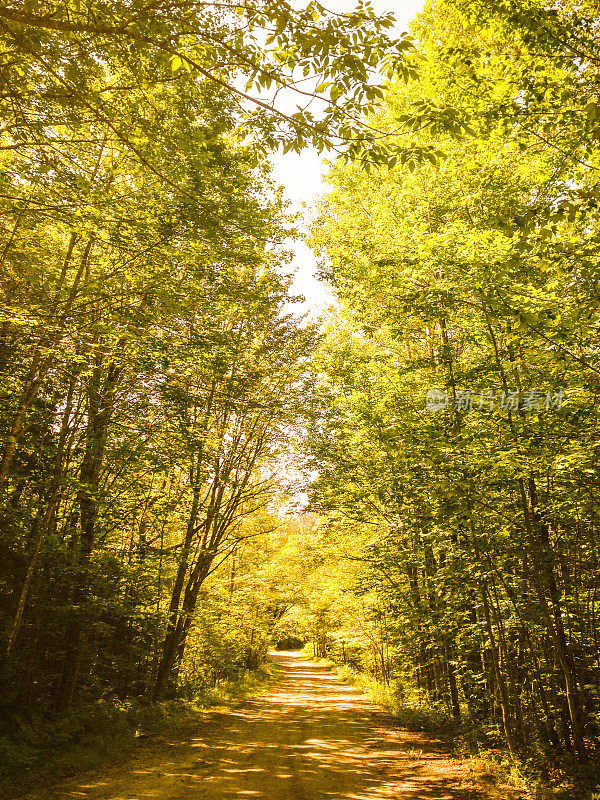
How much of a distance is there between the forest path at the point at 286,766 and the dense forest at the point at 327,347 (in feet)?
4.03

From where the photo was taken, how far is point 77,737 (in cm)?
790

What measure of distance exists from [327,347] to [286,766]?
11123 mm

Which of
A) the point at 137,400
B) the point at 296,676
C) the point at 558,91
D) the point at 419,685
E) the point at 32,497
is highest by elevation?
the point at 558,91

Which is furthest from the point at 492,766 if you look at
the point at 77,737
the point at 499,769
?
the point at 77,737

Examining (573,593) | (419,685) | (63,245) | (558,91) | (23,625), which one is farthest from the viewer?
(419,685)

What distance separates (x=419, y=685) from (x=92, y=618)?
33.0ft

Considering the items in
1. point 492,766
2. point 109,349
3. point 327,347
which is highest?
point 327,347

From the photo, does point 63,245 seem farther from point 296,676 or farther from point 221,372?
point 296,676

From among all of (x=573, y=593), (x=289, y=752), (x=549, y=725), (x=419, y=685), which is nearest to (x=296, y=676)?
(x=419, y=685)

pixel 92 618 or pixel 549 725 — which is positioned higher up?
pixel 92 618

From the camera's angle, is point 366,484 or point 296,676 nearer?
point 366,484

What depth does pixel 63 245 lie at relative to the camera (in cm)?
1028

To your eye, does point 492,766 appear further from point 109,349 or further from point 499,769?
point 109,349

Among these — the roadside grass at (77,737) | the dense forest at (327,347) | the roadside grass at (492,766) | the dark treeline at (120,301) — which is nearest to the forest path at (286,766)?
the roadside grass at (492,766)
